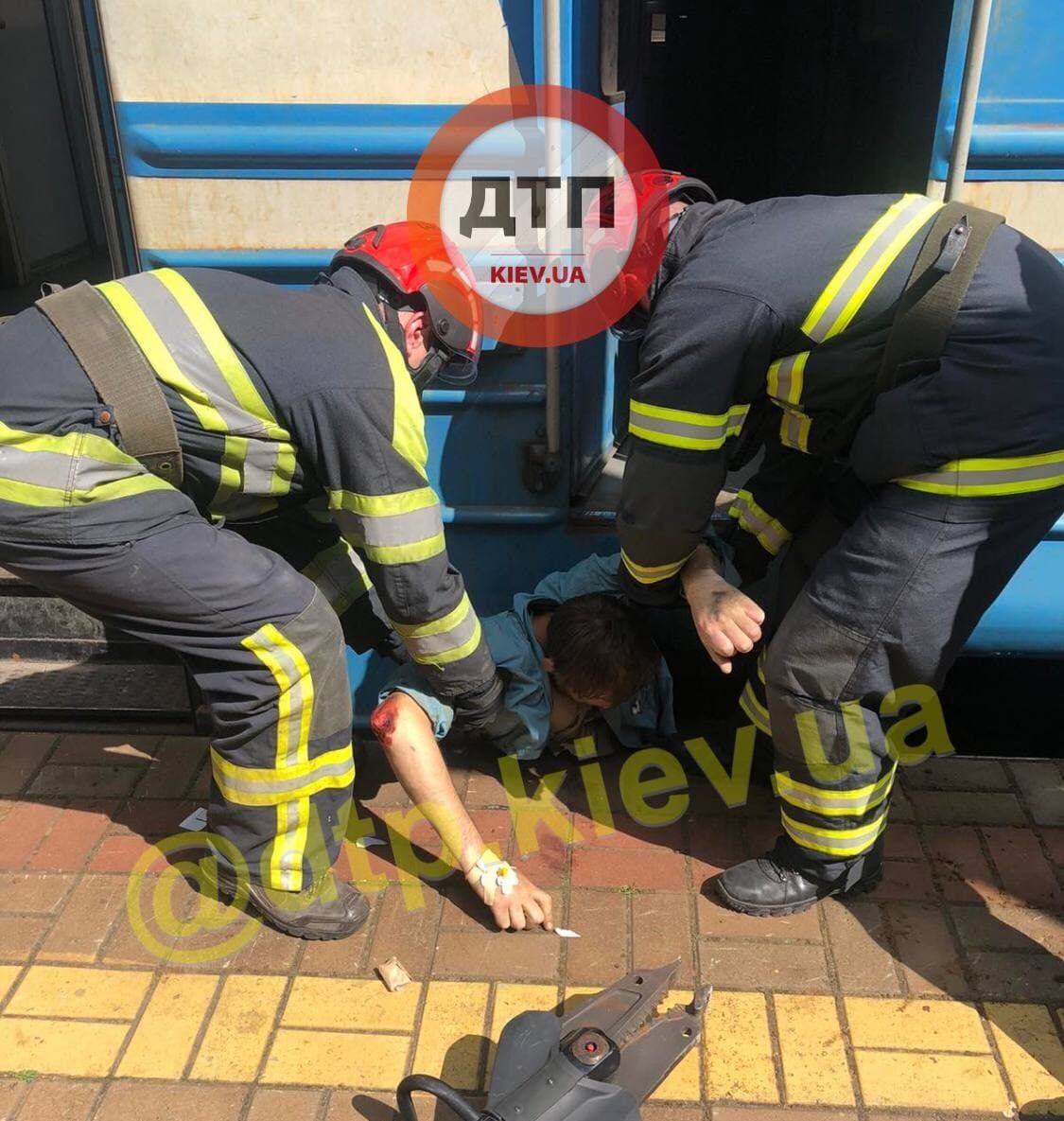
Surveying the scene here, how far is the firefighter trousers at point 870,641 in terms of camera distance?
2178 mm

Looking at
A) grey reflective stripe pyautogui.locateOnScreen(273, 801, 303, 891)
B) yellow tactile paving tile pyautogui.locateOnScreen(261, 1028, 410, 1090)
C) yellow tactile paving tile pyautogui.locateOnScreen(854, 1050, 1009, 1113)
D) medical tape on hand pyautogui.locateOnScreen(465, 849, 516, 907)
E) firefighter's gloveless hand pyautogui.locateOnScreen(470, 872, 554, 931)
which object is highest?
grey reflective stripe pyautogui.locateOnScreen(273, 801, 303, 891)

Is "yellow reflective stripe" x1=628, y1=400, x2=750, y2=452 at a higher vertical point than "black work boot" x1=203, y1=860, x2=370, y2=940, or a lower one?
higher

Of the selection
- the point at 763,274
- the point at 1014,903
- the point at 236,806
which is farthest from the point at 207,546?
the point at 1014,903

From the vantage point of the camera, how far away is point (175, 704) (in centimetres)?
340

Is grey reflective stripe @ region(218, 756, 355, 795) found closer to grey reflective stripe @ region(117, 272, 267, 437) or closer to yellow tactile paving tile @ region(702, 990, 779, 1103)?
grey reflective stripe @ region(117, 272, 267, 437)

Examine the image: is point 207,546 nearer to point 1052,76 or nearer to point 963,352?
point 963,352

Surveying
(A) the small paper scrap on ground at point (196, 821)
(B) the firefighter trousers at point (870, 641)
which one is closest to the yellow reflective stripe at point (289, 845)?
(A) the small paper scrap on ground at point (196, 821)

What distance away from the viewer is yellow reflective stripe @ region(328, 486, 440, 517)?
87.7 inches

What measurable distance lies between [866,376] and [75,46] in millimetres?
2084

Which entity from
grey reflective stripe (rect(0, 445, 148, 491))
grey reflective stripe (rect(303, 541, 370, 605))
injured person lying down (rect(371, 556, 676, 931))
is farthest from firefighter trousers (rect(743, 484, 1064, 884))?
grey reflective stripe (rect(0, 445, 148, 491))

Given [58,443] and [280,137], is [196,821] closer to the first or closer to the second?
[58,443]

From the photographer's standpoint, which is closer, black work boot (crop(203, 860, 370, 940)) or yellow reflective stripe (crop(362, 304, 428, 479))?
yellow reflective stripe (crop(362, 304, 428, 479))

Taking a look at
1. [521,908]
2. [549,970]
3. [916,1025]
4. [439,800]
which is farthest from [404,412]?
[916,1025]

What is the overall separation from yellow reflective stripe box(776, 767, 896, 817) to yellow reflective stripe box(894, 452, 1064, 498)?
0.72 m
